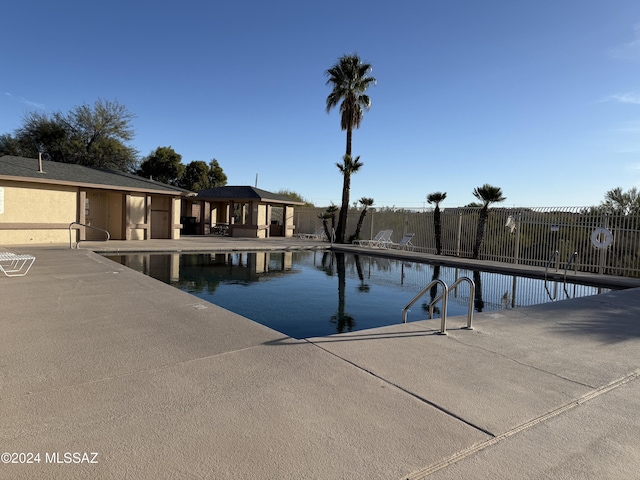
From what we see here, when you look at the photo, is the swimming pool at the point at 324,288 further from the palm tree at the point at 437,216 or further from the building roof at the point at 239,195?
the building roof at the point at 239,195

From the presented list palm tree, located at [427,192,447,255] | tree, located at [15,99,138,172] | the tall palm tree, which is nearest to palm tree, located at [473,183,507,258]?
palm tree, located at [427,192,447,255]

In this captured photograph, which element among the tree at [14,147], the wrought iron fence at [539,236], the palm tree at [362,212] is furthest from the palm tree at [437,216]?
the tree at [14,147]

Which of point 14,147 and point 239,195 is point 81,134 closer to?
point 14,147

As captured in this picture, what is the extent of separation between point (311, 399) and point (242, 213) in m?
29.4

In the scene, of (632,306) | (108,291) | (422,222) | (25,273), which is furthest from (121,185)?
(632,306)

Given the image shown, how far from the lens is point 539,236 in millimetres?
15562

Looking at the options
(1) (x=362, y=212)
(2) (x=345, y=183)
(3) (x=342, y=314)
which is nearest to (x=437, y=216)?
(1) (x=362, y=212)

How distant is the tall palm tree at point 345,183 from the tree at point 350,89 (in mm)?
172

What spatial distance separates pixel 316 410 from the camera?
2.89m

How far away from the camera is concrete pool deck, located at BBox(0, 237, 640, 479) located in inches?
89.7

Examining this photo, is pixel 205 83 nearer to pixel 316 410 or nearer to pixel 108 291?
pixel 108 291

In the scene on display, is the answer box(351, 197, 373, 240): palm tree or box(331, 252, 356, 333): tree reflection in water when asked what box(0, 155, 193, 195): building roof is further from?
box(331, 252, 356, 333): tree reflection in water

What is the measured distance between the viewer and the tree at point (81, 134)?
34.1 m

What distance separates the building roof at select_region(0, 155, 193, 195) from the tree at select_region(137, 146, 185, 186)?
68.2 feet
